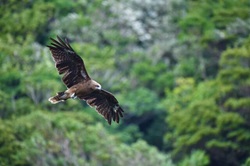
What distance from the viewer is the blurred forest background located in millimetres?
29895

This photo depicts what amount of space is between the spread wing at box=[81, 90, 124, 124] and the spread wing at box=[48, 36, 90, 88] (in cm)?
118

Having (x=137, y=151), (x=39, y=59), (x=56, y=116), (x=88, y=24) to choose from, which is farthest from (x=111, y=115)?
(x=88, y=24)

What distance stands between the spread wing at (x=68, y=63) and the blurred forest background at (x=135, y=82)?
11438 millimetres

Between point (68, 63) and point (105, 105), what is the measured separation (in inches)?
78.3

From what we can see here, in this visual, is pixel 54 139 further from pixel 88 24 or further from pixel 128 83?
pixel 88 24

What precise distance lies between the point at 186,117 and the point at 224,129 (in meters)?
1.80

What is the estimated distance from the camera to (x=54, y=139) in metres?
29.6

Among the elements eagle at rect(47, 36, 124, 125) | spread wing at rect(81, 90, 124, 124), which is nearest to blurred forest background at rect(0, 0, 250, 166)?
spread wing at rect(81, 90, 124, 124)

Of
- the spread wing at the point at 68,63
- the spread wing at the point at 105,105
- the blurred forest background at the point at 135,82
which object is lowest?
the spread wing at the point at 105,105

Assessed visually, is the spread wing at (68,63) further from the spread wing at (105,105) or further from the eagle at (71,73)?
the spread wing at (105,105)

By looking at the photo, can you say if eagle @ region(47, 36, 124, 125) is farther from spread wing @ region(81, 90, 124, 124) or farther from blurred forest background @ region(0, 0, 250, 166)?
blurred forest background @ region(0, 0, 250, 166)

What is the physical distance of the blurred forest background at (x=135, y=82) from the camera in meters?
29.9

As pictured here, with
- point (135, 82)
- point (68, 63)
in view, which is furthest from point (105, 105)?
point (135, 82)

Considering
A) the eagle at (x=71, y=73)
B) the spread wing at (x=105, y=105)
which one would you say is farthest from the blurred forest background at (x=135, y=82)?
the eagle at (x=71, y=73)
